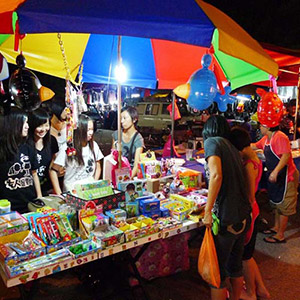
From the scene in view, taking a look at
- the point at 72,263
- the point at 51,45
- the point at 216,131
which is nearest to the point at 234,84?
the point at 216,131

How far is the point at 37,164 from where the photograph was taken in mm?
3215

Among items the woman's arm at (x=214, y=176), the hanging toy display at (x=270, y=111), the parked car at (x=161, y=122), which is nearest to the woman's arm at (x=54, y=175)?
the woman's arm at (x=214, y=176)

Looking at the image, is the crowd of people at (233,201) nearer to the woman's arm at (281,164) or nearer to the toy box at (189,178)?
the toy box at (189,178)

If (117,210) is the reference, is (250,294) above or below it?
below

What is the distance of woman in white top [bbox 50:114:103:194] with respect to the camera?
11.1 feet

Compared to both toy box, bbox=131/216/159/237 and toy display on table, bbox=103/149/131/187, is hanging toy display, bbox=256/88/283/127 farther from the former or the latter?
toy box, bbox=131/216/159/237

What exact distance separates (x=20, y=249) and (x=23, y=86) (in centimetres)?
126

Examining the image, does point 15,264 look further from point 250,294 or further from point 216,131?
point 250,294

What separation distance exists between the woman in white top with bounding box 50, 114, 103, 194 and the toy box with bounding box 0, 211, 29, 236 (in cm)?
99

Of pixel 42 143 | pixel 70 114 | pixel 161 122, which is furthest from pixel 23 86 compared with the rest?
pixel 161 122

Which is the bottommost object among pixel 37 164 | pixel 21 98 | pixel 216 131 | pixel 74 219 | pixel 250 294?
pixel 250 294

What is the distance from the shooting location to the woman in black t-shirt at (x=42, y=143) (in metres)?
3.33

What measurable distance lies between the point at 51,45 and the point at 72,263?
277 cm

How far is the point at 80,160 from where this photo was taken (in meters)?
→ 3.44
